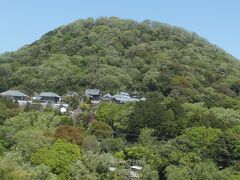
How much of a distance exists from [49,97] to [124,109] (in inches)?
431

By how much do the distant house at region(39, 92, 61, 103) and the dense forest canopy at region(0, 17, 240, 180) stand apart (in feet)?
6.05

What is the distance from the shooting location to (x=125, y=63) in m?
58.3

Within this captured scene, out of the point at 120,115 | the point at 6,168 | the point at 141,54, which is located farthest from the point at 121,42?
the point at 6,168

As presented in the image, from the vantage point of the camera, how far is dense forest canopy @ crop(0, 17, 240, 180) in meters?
28.1

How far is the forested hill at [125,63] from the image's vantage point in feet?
168

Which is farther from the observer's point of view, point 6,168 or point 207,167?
point 207,167

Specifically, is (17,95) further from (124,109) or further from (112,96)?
(124,109)

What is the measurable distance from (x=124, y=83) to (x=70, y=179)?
89.2 feet

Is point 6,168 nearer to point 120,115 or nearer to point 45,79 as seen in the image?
point 120,115

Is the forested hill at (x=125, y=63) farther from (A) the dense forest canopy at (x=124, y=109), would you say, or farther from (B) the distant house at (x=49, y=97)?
(B) the distant house at (x=49, y=97)

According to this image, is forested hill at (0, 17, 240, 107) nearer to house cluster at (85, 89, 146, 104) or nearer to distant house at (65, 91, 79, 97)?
distant house at (65, 91, 79, 97)

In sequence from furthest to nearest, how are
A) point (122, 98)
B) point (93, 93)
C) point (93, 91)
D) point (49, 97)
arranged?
point (93, 91), point (93, 93), point (122, 98), point (49, 97)

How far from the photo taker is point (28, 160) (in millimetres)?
28797

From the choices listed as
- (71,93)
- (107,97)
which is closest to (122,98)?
(107,97)
